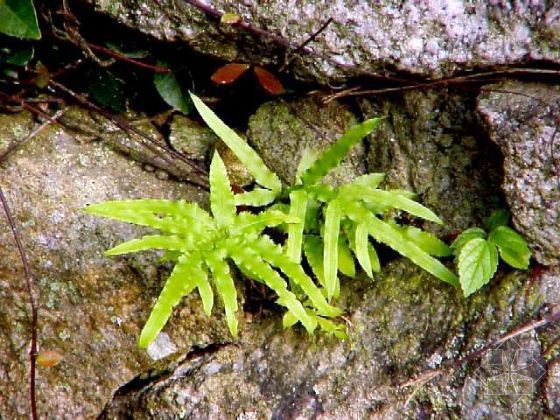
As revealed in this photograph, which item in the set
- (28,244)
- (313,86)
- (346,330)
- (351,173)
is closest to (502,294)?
(346,330)

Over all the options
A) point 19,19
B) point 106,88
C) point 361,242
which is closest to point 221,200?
point 361,242

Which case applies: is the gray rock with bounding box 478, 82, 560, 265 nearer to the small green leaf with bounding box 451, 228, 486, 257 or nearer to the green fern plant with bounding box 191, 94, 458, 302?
the small green leaf with bounding box 451, 228, 486, 257

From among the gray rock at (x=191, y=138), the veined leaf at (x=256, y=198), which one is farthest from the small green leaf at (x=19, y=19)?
the veined leaf at (x=256, y=198)

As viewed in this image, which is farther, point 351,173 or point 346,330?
point 351,173

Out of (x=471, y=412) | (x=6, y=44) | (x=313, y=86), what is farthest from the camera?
(x=313, y=86)

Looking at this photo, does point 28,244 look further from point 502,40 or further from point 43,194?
point 502,40

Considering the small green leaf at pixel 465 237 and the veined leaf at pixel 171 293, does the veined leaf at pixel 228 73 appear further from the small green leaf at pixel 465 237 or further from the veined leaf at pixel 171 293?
the small green leaf at pixel 465 237

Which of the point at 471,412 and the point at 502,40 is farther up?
the point at 502,40

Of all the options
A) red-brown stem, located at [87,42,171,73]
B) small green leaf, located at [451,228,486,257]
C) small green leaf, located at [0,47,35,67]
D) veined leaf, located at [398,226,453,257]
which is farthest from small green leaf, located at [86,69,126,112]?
small green leaf, located at [451,228,486,257]

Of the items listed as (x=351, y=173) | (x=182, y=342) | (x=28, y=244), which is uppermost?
(x=351, y=173)
